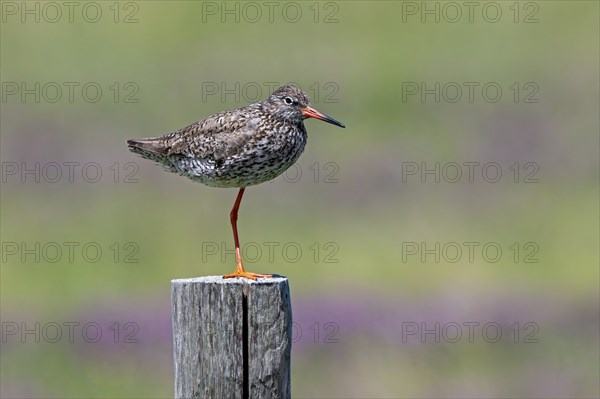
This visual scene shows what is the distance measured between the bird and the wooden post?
1566 mm

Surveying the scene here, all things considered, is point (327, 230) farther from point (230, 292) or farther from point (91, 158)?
point (230, 292)

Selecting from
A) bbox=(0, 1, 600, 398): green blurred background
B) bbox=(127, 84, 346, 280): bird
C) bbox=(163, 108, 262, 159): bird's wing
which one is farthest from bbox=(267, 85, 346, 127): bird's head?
bbox=(0, 1, 600, 398): green blurred background

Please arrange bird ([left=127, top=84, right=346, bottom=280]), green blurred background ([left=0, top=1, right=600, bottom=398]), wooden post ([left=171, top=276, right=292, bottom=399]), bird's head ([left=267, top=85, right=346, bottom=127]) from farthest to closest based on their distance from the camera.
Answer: green blurred background ([left=0, top=1, right=600, bottom=398]) < bird's head ([left=267, top=85, right=346, bottom=127]) < bird ([left=127, top=84, right=346, bottom=280]) < wooden post ([left=171, top=276, right=292, bottom=399])

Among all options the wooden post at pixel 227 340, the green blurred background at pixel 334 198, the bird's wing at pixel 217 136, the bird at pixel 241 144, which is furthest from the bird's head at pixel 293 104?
the green blurred background at pixel 334 198

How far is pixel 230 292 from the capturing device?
5.29 metres

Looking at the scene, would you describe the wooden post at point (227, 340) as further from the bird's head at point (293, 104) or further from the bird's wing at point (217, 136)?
the bird's head at point (293, 104)

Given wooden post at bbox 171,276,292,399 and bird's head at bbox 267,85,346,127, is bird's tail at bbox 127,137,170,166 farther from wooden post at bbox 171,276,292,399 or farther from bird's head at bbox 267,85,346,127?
wooden post at bbox 171,276,292,399

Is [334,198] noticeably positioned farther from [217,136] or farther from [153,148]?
[217,136]

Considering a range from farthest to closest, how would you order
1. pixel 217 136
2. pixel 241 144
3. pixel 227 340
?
A: pixel 217 136
pixel 241 144
pixel 227 340

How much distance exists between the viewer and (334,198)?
17.4 meters

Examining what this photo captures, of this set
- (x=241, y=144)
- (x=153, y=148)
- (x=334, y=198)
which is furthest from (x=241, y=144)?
(x=334, y=198)

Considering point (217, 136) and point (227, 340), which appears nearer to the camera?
point (227, 340)

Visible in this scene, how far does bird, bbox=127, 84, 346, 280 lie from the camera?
714 centimetres

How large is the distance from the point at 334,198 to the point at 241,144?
10280 millimetres
